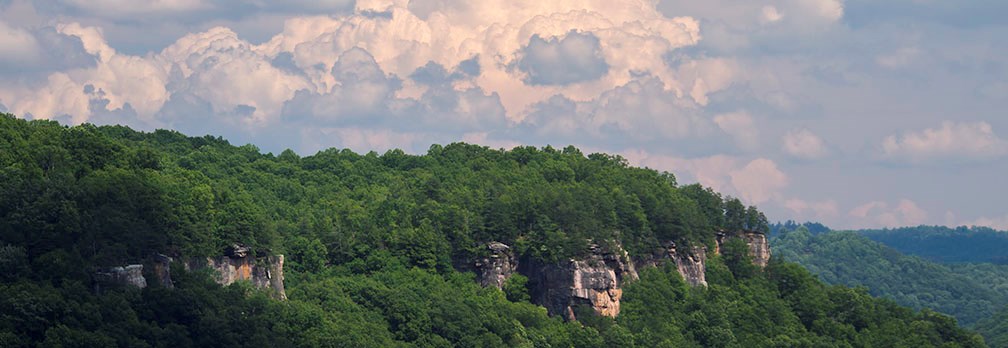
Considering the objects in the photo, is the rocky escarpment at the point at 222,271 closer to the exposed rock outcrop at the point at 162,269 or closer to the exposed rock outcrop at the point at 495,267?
the exposed rock outcrop at the point at 162,269

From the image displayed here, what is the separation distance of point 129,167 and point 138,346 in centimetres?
2173

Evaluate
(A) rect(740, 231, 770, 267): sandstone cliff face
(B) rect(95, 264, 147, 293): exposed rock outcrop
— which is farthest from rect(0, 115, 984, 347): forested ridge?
(A) rect(740, 231, 770, 267): sandstone cliff face

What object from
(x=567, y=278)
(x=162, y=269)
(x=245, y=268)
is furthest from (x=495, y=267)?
(x=162, y=269)

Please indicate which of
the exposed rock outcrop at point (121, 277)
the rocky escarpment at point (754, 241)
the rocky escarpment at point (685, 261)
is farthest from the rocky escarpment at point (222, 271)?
the rocky escarpment at point (754, 241)

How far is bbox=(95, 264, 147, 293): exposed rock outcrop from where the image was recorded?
104 m

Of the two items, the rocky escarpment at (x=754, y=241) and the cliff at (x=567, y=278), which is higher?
the rocky escarpment at (x=754, y=241)

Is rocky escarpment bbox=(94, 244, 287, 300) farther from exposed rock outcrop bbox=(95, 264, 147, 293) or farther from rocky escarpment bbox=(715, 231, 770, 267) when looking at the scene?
rocky escarpment bbox=(715, 231, 770, 267)

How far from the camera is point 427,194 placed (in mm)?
158250

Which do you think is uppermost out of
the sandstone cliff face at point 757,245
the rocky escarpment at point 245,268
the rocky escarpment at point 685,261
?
the sandstone cliff face at point 757,245

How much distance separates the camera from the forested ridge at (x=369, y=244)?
105m

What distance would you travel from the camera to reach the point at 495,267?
146375 millimetres

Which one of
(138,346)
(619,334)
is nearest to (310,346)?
(138,346)

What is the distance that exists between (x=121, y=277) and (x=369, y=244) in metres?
39.8

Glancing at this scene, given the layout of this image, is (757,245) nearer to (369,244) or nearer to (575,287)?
(575,287)
